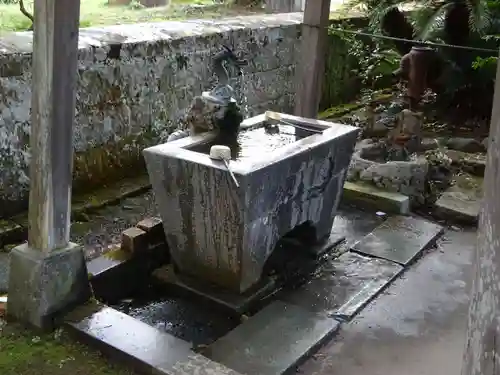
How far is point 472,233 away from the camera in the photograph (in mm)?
4785

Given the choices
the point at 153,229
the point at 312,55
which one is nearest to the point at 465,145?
the point at 312,55

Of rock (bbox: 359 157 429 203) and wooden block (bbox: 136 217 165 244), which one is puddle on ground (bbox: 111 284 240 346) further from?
rock (bbox: 359 157 429 203)

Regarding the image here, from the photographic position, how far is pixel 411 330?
3410mm

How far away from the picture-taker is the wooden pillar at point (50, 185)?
2.79 metres

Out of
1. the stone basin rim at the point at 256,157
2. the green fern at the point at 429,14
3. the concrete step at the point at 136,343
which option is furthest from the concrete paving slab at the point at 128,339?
the green fern at the point at 429,14

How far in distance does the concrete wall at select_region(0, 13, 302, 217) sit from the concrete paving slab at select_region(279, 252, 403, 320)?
1.88 metres

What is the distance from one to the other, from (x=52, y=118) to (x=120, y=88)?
182 centimetres

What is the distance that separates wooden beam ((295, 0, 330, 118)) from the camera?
4551mm

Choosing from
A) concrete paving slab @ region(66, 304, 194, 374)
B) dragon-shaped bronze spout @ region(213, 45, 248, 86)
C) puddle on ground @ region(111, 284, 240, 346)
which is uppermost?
dragon-shaped bronze spout @ region(213, 45, 248, 86)

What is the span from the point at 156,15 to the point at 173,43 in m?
2.32

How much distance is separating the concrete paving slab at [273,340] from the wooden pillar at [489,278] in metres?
1.34

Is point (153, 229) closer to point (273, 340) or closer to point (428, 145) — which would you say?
point (273, 340)

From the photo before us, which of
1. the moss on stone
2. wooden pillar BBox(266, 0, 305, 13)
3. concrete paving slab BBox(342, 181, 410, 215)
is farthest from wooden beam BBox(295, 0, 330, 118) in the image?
wooden pillar BBox(266, 0, 305, 13)

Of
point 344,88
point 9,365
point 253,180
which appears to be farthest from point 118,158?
point 344,88
